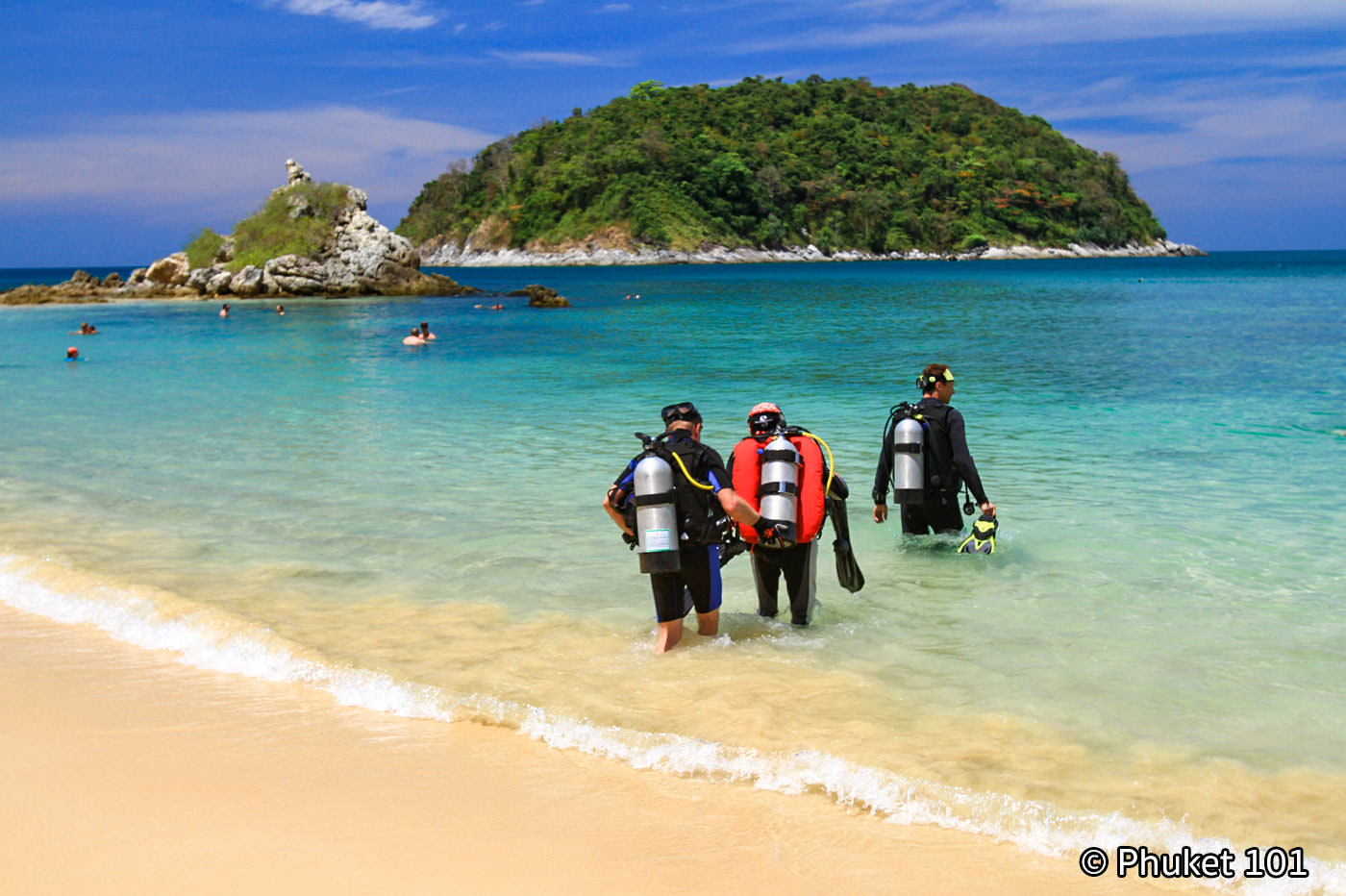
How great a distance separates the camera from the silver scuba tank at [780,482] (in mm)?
6398

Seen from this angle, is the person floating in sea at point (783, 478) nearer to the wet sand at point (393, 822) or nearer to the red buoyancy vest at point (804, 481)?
the red buoyancy vest at point (804, 481)

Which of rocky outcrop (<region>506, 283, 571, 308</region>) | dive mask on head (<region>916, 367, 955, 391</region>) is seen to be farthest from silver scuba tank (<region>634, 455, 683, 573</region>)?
rocky outcrop (<region>506, 283, 571, 308</region>)

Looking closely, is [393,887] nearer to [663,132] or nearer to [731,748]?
[731,748]

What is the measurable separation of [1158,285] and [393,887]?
90846 millimetres

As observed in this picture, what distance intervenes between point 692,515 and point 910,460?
2986mm

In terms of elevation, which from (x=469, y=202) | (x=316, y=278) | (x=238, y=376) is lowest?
(x=238, y=376)

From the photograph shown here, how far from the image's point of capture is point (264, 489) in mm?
12977

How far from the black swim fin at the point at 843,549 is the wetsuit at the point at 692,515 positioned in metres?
0.87

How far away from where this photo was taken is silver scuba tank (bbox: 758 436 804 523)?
6398 millimetres

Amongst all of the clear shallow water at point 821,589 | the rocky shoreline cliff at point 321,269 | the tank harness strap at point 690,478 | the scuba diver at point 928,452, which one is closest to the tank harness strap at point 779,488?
the tank harness strap at point 690,478

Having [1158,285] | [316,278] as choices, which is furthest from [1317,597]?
[1158,285]

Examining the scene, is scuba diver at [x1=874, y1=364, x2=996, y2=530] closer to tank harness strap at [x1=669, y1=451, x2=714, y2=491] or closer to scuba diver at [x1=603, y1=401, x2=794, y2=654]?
scuba diver at [x1=603, y1=401, x2=794, y2=654]

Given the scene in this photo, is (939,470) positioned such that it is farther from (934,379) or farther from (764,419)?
(764,419)

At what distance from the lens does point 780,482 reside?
21.0 feet
